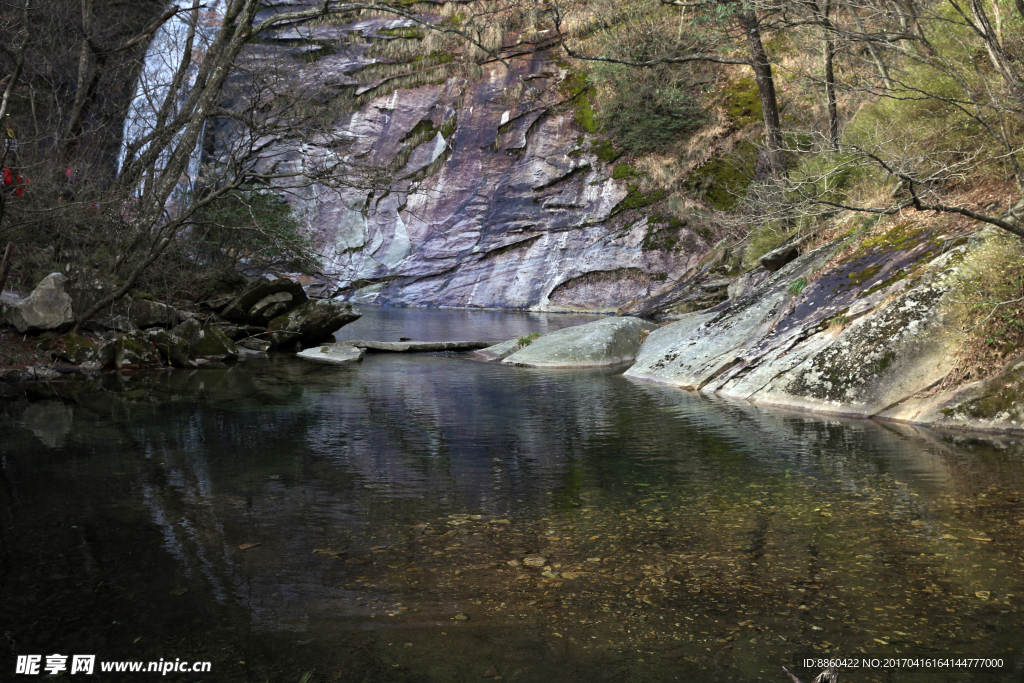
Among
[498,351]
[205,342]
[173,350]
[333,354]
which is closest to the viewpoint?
[173,350]

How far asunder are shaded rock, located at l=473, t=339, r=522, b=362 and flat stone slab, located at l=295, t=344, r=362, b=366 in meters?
2.15

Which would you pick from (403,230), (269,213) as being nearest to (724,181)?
(403,230)

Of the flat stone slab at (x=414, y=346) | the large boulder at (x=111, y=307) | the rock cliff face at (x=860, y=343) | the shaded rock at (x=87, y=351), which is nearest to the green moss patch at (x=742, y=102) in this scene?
the flat stone slab at (x=414, y=346)

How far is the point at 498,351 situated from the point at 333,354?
9.41ft

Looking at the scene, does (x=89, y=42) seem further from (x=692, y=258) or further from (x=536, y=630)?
(x=692, y=258)

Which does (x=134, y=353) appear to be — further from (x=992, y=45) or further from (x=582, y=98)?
(x=582, y=98)

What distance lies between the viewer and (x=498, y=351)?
527 inches

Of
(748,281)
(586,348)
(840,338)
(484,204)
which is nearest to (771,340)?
(840,338)

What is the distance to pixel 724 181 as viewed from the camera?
25.1 meters

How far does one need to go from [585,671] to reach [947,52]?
9472 millimetres

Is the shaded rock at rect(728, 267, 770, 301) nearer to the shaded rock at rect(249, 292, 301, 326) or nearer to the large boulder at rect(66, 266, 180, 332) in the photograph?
the shaded rock at rect(249, 292, 301, 326)

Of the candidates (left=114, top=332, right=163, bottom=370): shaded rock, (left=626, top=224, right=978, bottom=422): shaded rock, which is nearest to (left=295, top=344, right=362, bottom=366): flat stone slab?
(left=114, top=332, right=163, bottom=370): shaded rock

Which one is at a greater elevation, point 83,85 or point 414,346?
point 83,85

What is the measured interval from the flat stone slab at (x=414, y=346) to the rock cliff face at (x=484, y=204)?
1186 cm
